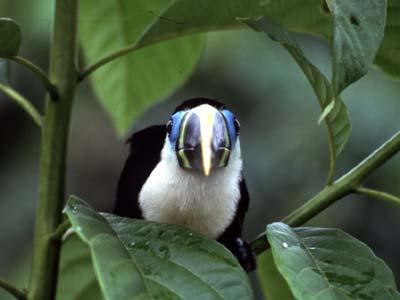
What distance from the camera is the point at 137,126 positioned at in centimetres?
329

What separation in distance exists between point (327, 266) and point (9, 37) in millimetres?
440

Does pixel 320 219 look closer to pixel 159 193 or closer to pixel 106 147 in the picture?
pixel 106 147

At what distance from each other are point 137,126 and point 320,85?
225 cm

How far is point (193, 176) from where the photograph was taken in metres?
1.27

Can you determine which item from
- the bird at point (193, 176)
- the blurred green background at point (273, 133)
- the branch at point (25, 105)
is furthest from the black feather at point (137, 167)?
the blurred green background at point (273, 133)

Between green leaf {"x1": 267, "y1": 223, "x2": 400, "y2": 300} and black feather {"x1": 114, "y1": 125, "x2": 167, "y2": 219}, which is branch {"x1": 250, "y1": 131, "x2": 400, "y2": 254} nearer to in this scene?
green leaf {"x1": 267, "y1": 223, "x2": 400, "y2": 300}

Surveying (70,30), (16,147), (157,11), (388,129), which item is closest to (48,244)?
(70,30)

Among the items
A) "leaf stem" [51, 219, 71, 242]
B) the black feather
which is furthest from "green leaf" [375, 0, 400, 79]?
"leaf stem" [51, 219, 71, 242]

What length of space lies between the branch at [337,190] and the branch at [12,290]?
284mm

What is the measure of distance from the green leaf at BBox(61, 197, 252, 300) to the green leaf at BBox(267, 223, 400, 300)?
48 millimetres

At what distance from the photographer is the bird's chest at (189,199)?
1.28 metres

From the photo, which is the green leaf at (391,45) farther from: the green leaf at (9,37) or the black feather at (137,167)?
the green leaf at (9,37)

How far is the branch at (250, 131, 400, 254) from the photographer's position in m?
1.14

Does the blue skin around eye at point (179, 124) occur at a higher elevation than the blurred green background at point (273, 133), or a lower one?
higher
